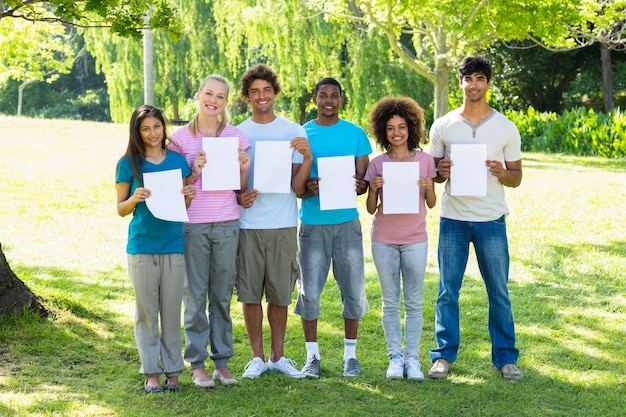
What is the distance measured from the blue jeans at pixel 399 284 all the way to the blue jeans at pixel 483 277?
0.16 m

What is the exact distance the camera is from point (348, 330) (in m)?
5.00

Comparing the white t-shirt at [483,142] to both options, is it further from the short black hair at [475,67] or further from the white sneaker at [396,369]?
the white sneaker at [396,369]

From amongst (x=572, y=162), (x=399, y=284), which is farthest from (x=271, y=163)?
(x=572, y=162)

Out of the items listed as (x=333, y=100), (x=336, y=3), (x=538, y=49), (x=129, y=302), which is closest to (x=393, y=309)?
(x=333, y=100)

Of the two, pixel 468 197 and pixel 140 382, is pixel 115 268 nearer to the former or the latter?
pixel 140 382

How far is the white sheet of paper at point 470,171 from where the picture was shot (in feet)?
15.3

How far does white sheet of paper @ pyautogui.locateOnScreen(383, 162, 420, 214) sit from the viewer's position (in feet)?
15.5

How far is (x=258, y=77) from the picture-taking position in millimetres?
4676

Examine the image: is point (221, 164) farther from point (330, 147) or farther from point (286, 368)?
point (286, 368)

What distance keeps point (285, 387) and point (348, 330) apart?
0.52 m

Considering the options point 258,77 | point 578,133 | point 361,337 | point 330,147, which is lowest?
point 361,337

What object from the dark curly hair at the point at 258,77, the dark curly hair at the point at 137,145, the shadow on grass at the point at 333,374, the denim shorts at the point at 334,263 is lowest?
the shadow on grass at the point at 333,374

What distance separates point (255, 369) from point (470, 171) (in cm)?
165

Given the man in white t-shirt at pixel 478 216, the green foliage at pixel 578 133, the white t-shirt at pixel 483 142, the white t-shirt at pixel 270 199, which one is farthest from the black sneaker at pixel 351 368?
the green foliage at pixel 578 133
